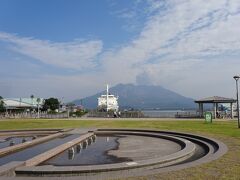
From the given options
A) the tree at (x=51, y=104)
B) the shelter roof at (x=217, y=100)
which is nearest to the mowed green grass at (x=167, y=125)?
the shelter roof at (x=217, y=100)

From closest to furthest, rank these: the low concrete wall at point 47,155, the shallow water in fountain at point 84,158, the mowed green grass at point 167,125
→ 1. the low concrete wall at point 47,155
2. the shallow water in fountain at point 84,158
3. the mowed green grass at point 167,125

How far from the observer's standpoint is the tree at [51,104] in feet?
374

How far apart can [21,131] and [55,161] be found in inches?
586

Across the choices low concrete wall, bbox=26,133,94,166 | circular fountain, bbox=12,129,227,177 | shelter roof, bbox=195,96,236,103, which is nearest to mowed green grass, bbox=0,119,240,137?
circular fountain, bbox=12,129,227,177

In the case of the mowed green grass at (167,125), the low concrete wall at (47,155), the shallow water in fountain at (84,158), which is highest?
the mowed green grass at (167,125)

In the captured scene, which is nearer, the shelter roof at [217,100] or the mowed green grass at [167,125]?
the mowed green grass at [167,125]

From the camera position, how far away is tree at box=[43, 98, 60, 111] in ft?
374

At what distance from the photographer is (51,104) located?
4505 inches

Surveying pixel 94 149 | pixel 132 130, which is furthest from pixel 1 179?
pixel 132 130

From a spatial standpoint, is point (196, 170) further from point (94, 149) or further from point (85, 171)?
point (94, 149)

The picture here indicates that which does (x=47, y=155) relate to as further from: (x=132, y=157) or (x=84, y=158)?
(x=132, y=157)

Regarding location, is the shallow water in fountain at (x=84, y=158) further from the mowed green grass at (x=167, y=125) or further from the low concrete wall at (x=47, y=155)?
the mowed green grass at (x=167, y=125)

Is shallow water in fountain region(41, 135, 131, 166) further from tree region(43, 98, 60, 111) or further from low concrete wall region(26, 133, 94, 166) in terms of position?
tree region(43, 98, 60, 111)

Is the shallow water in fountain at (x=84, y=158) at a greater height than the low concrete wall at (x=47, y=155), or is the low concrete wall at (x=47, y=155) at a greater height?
the low concrete wall at (x=47, y=155)
